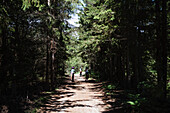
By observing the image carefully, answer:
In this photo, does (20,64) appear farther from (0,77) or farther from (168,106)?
(168,106)

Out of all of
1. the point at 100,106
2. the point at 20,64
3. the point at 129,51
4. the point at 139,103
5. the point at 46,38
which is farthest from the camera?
the point at 46,38

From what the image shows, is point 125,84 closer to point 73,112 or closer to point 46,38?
point 73,112

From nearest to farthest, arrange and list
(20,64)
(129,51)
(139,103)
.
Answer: (139,103) → (20,64) → (129,51)

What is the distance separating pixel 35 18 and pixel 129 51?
8086 mm

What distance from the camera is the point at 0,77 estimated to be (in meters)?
8.43

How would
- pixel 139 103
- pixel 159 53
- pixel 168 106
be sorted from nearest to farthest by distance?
1. pixel 168 106
2. pixel 139 103
3. pixel 159 53

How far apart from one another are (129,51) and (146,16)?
10.5 ft

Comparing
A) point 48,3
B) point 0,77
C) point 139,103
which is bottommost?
point 139,103

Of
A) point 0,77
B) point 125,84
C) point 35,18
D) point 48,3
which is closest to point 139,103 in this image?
point 125,84

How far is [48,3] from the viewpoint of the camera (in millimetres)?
11320

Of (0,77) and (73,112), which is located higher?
(0,77)

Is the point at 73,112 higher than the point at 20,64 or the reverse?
the reverse

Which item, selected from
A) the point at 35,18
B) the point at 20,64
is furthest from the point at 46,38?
the point at 20,64

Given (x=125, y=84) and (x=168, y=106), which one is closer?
(x=168, y=106)
